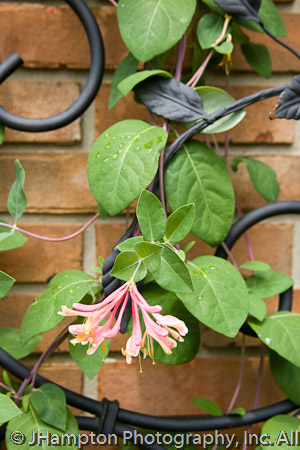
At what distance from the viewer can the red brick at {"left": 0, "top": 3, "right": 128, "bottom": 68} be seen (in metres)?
0.59

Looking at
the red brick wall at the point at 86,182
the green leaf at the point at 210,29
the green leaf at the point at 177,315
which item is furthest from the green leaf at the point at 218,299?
the green leaf at the point at 210,29

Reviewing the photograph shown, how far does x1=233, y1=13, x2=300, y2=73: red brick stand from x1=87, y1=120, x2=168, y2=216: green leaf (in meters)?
0.21

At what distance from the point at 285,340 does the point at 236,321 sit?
0.09 metres

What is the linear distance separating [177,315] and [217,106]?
23cm

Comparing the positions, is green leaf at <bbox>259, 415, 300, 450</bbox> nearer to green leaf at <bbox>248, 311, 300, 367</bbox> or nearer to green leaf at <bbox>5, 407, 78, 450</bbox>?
green leaf at <bbox>248, 311, 300, 367</bbox>

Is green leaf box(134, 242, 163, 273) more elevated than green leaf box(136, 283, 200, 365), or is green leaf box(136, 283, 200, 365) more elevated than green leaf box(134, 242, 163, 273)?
green leaf box(134, 242, 163, 273)

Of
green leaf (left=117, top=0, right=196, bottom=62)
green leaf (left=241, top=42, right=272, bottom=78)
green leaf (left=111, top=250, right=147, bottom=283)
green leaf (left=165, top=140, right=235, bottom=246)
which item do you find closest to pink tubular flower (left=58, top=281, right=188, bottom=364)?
green leaf (left=111, top=250, right=147, bottom=283)

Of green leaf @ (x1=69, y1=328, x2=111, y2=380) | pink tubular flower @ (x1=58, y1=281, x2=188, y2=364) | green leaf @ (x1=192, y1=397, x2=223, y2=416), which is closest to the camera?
pink tubular flower @ (x1=58, y1=281, x2=188, y2=364)

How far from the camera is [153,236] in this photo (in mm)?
418

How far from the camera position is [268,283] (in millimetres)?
588

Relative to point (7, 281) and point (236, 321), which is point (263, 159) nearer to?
point (236, 321)

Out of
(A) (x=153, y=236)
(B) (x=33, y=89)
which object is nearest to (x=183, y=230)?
(A) (x=153, y=236)

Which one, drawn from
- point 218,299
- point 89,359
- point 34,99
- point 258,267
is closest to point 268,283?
point 258,267

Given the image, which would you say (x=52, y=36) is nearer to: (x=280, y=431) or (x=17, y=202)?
(x=17, y=202)
